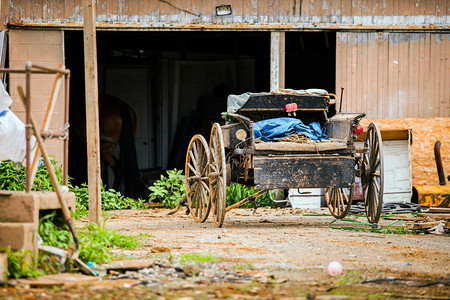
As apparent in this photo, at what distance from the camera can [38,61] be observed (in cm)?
1030

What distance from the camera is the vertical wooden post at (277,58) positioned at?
10.8m

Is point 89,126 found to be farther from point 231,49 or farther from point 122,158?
point 231,49

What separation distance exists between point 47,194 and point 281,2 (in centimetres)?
722

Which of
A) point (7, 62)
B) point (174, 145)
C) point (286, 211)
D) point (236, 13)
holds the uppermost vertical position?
point (236, 13)

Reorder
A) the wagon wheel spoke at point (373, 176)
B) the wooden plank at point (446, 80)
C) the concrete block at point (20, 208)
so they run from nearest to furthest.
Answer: the concrete block at point (20, 208)
the wagon wheel spoke at point (373, 176)
the wooden plank at point (446, 80)

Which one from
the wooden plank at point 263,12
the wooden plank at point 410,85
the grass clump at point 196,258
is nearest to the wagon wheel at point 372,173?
the grass clump at point 196,258

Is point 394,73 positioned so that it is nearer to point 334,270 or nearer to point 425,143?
point 425,143

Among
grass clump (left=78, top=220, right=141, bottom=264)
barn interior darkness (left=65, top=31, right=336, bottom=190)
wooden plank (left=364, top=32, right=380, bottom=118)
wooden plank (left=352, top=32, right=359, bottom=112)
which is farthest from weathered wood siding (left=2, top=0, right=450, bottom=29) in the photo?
grass clump (left=78, top=220, right=141, bottom=264)

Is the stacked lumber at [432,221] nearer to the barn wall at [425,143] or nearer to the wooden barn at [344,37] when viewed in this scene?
the barn wall at [425,143]

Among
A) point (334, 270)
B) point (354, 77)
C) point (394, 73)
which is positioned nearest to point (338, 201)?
point (354, 77)

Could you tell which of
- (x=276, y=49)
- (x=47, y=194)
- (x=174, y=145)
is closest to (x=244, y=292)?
(x=47, y=194)

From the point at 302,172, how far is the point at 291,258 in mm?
2223

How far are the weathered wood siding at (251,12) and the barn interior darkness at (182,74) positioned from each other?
3.23m

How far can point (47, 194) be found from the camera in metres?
4.56
